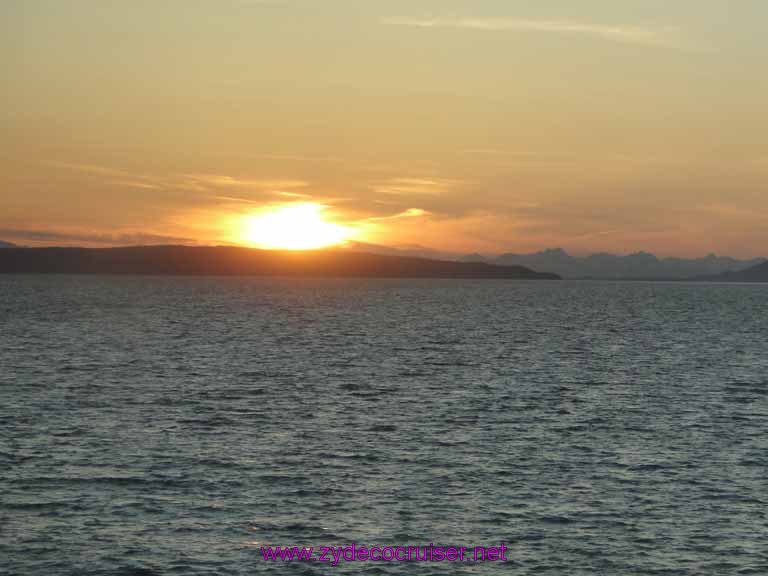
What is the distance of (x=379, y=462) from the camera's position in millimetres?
40156

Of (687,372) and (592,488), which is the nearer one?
(592,488)

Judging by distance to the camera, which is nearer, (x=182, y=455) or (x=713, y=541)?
(x=713, y=541)

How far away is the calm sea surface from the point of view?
28984 millimetres

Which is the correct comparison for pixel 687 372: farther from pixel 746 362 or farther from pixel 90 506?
pixel 90 506

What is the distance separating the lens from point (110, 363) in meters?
79.2

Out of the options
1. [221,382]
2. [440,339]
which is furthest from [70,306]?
[221,382]

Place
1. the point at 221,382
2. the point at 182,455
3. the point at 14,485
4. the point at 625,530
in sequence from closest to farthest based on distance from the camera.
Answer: the point at 625,530 → the point at 14,485 → the point at 182,455 → the point at 221,382

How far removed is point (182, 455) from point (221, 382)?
1036 inches

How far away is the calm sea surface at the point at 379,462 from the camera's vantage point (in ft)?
95.1

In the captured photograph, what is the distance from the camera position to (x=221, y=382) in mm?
67250

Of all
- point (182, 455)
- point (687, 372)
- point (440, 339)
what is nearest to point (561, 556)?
point (182, 455)

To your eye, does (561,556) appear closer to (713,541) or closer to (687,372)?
(713,541)

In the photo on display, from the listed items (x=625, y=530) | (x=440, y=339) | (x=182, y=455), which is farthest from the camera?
(x=440, y=339)

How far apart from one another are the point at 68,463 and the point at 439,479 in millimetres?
15597
